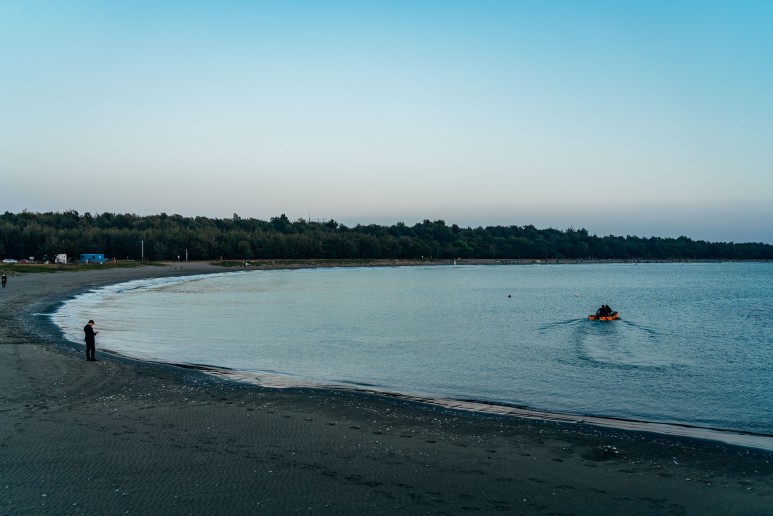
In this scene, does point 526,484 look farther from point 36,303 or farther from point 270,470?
point 36,303

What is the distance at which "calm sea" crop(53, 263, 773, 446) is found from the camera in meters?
19.2

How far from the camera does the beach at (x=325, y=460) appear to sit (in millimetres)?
9156

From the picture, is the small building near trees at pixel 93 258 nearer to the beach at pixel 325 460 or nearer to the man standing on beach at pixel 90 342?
the man standing on beach at pixel 90 342

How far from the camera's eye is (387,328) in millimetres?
39625

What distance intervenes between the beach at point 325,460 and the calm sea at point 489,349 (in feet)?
13.3

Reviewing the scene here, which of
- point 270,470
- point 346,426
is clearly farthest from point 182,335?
point 270,470

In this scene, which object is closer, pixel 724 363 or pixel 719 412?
pixel 719 412

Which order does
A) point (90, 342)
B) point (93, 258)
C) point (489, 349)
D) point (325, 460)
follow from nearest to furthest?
point (325, 460)
point (90, 342)
point (489, 349)
point (93, 258)

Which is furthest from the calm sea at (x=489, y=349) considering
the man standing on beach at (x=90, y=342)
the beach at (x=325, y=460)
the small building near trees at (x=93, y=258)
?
the small building near trees at (x=93, y=258)

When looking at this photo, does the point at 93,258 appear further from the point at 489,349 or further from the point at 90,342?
the point at 90,342

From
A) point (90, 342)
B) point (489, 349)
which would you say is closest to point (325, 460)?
point (90, 342)

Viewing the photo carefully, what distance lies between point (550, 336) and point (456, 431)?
2414 cm

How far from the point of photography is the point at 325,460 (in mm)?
11070

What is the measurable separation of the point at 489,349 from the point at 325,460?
2029cm
